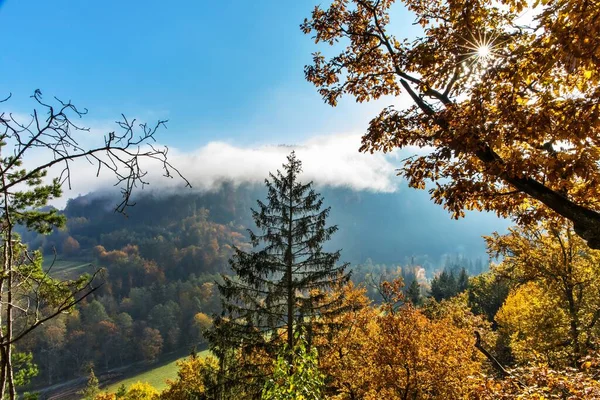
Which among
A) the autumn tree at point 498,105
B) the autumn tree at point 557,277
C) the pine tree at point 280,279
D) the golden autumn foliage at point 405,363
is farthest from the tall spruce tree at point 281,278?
the autumn tree at point 498,105

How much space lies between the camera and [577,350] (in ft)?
45.4

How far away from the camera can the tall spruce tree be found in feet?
47.5

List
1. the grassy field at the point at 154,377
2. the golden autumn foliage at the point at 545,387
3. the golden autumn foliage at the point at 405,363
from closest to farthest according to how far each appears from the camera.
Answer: the golden autumn foliage at the point at 545,387 < the golden autumn foliage at the point at 405,363 < the grassy field at the point at 154,377

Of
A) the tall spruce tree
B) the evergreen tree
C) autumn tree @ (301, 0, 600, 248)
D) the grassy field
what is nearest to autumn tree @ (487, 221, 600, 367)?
the tall spruce tree

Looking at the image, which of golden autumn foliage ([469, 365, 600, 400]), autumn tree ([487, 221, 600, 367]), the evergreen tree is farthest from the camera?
the evergreen tree

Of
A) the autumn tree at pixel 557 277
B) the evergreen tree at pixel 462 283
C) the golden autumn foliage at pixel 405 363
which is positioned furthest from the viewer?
the evergreen tree at pixel 462 283

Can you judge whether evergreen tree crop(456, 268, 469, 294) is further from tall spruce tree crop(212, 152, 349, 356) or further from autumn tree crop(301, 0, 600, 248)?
autumn tree crop(301, 0, 600, 248)

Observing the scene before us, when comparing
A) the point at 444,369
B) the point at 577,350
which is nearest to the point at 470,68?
the point at 444,369

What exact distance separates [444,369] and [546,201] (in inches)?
428

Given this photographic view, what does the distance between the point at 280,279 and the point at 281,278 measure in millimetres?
279

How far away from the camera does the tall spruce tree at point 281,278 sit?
14.5 metres

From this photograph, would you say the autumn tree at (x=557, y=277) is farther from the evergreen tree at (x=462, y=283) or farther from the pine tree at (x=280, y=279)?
the evergreen tree at (x=462, y=283)

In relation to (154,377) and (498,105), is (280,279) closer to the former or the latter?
(498,105)

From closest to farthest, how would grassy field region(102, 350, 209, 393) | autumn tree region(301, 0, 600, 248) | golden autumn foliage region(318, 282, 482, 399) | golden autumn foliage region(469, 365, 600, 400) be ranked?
autumn tree region(301, 0, 600, 248)
golden autumn foliage region(469, 365, 600, 400)
golden autumn foliage region(318, 282, 482, 399)
grassy field region(102, 350, 209, 393)
